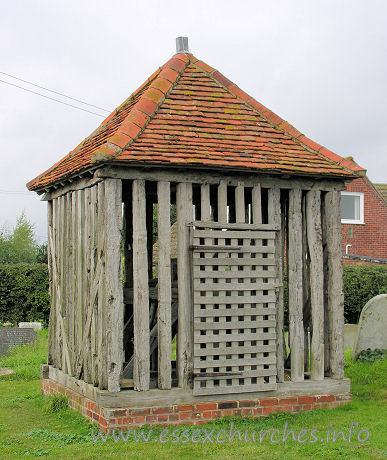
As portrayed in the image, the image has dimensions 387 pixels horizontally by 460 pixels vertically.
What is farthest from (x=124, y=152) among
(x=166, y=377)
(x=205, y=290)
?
(x=166, y=377)

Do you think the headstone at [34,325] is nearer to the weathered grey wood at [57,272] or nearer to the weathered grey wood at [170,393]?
the weathered grey wood at [57,272]

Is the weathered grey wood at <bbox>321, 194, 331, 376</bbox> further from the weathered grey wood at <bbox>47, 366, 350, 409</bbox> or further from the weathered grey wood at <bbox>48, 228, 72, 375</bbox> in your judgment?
the weathered grey wood at <bbox>48, 228, 72, 375</bbox>

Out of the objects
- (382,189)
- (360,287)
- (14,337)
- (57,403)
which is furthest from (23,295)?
(382,189)

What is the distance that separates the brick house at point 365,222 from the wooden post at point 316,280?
18.5 metres

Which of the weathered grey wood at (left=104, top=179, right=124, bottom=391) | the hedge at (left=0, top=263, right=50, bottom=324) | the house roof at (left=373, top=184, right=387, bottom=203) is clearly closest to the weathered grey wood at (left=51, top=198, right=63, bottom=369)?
the weathered grey wood at (left=104, top=179, right=124, bottom=391)

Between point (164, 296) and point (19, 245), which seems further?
point (19, 245)

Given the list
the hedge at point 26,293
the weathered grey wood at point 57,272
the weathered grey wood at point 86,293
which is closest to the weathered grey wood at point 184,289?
the weathered grey wood at point 86,293

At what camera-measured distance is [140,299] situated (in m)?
7.98

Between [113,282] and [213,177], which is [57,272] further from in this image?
[213,177]

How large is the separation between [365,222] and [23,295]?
46.0 ft

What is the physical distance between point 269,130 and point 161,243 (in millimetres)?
2452

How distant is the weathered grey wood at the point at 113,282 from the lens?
785cm

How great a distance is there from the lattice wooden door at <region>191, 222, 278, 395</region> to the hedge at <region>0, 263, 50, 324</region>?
42.8ft

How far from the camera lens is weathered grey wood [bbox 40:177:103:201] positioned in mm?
8461
